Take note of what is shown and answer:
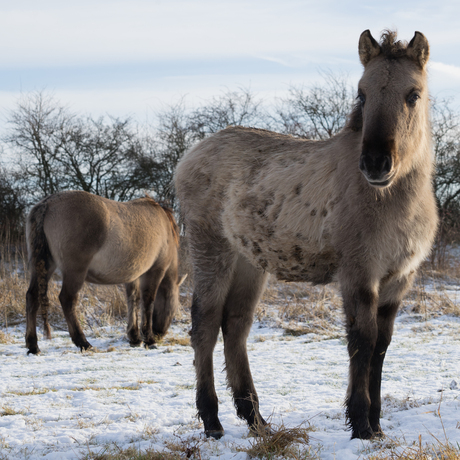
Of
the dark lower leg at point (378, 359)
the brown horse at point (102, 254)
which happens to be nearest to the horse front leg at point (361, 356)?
the dark lower leg at point (378, 359)

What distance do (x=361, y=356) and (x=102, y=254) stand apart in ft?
17.7

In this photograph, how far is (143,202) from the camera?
8.80 meters

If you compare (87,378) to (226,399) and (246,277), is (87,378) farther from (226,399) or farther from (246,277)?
(246,277)

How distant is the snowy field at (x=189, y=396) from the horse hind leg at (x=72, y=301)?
219mm

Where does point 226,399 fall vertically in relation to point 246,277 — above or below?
below

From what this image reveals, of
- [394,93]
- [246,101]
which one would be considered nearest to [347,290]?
[394,93]

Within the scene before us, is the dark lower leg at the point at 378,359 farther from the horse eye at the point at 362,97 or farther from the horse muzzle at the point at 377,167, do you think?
the horse eye at the point at 362,97

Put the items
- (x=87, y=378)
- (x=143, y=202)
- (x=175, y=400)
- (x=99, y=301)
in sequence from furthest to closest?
1. (x=99, y=301)
2. (x=143, y=202)
3. (x=87, y=378)
4. (x=175, y=400)

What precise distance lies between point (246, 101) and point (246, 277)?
682 inches

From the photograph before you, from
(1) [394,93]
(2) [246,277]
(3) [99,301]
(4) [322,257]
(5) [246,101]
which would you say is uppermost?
(5) [246,101]

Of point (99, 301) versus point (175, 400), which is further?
point (99, 301)

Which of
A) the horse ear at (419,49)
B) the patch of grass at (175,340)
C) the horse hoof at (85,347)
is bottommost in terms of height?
the patch of grass at (175,340)

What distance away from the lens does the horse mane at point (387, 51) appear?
3074mm

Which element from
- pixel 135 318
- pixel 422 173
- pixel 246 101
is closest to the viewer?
pixel 422 173
